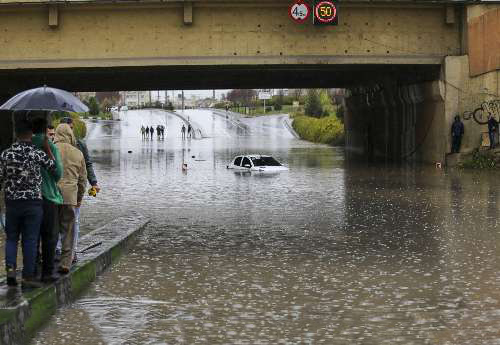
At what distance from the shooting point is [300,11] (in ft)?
104

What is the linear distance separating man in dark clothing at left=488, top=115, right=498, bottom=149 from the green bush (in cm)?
3625

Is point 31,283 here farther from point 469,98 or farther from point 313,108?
point 313,108

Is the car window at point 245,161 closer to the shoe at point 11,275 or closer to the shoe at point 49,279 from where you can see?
the shoe at point 49,279

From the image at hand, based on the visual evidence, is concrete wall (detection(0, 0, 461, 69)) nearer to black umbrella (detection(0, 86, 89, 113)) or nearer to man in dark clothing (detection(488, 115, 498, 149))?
man in dark clothing (detection(488, 115, 498, 149))

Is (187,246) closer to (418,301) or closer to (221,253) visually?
(221,253)

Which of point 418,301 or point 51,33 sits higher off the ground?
point 51,33

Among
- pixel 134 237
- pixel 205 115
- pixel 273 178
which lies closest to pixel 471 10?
pixel 273 178

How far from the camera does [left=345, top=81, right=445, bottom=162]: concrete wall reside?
35688 millimetres

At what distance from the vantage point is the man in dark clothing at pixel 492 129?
33219 mm

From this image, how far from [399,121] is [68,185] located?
3357 centimetres

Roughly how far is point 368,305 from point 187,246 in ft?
15.8

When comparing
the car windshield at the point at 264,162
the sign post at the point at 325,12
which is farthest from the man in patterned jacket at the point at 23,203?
the car windshield at the point at 264,162

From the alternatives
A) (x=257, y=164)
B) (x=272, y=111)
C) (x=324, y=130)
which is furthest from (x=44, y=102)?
(x=272, y=111)

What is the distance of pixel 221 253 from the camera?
40.6 feet
